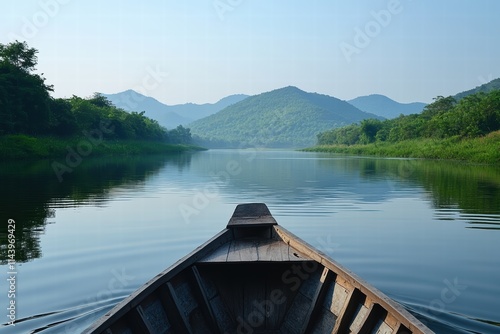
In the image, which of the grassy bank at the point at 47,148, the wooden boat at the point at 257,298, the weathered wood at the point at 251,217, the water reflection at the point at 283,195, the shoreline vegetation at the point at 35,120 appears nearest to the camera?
the wooden boat at the point at 257,298

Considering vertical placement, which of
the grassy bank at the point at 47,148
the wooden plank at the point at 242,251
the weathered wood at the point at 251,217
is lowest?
the wooden plank at the point at 242,251

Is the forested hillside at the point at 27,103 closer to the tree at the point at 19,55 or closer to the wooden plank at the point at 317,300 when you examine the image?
the tree at the point at 19,55

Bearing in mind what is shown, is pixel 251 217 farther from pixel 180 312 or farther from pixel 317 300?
pixel 180 312

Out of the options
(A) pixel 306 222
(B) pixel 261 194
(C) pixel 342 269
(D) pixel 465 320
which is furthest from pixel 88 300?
(B) pixel 261 194

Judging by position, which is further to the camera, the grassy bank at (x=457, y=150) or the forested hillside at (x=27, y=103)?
the forested hillside at (x=27, y=103)

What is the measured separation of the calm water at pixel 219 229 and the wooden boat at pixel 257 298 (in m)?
1.64

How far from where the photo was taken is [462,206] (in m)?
16.2

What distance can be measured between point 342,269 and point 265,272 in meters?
1.22

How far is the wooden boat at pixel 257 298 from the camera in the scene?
4375 mm

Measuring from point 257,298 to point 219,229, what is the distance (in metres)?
6.65

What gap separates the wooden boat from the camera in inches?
172

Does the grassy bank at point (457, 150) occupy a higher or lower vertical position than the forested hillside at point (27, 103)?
lower

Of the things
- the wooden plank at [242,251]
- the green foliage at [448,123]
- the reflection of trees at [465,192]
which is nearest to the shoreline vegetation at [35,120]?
the reflection of trees at [465,192]

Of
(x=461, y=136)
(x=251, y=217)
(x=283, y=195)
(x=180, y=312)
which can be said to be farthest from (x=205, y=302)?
(x=461, y=136)
